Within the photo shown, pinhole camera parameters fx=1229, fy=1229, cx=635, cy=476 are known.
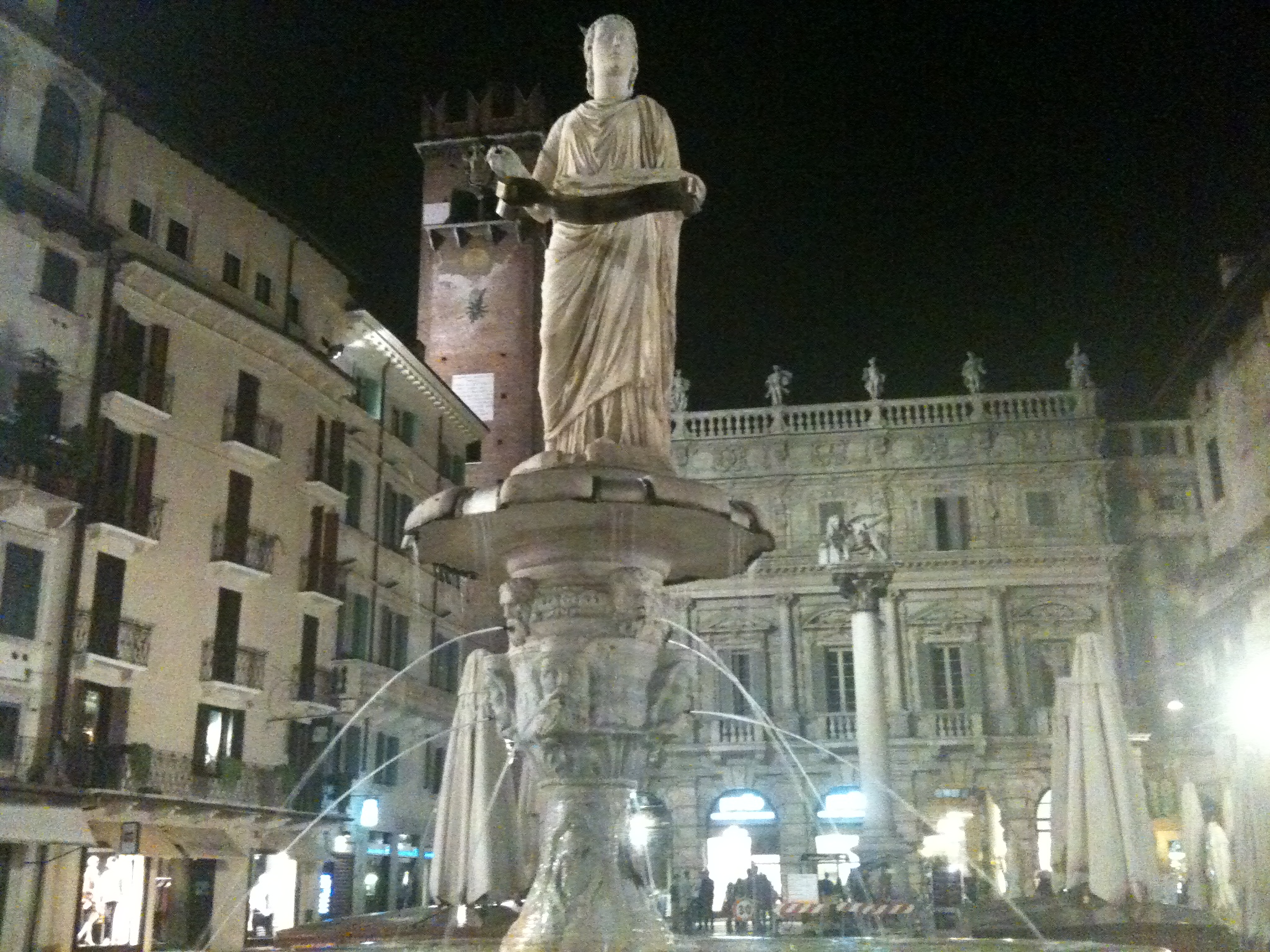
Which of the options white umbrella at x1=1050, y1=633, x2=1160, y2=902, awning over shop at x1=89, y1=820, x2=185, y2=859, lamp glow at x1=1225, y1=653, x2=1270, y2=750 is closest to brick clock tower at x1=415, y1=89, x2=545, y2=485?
awning over shop at x1=89, y1=820, x2=185, y2=859

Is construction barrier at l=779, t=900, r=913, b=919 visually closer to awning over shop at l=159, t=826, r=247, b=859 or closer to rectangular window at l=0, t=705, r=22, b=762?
awning over shop at l=159, t=826, r=247, b=859

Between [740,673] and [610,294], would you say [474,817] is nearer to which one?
[610,294]

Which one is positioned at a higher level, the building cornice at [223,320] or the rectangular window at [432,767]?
the building cornice at [223,320]

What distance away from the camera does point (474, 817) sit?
12867mm

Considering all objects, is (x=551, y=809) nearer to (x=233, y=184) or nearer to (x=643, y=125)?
(x=643, y=125)

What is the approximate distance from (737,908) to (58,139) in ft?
68.7

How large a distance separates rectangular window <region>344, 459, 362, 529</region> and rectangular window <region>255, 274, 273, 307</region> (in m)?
5.08

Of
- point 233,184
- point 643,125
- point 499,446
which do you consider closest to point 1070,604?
point 499,446

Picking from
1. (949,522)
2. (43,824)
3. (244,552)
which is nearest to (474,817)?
(43,824)

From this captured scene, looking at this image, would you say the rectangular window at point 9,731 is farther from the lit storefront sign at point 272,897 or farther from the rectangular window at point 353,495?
the rectangular window at point 353,495

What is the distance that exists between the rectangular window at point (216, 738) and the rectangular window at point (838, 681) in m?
21.3

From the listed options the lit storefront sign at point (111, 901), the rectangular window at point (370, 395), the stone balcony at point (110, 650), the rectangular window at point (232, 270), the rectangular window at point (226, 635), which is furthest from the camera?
the rectangular window at point (370, 395)

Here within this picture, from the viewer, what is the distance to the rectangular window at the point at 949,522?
42.4 m

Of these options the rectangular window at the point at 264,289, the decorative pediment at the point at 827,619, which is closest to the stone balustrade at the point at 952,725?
the decorative pediment at the point at 827,619
